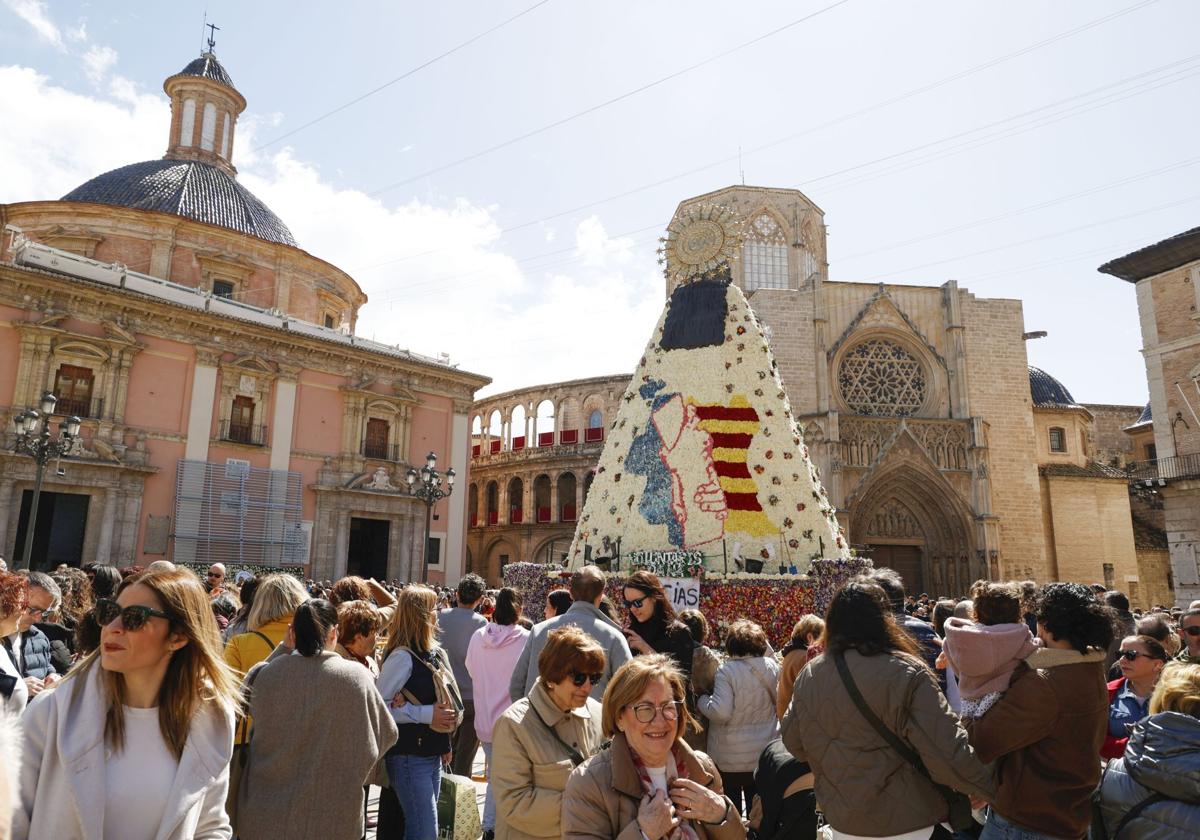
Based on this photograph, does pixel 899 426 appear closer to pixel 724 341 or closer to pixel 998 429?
pixel 998 429

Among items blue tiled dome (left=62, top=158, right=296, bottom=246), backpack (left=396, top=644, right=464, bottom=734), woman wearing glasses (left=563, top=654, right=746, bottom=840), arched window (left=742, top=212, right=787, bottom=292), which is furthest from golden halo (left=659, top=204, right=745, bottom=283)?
arched window (left=742, top=212, right=787, bottom=292)

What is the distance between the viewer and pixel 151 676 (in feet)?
7.12

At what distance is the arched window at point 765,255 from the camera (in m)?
33.0

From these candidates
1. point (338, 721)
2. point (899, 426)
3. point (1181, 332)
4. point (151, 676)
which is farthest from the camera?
point (899, 426)

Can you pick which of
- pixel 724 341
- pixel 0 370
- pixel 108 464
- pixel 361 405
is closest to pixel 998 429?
pixel 724 341

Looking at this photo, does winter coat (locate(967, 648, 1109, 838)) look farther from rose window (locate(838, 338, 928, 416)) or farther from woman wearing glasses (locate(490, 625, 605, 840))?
rose window (locate(838, 338, 928, 416))

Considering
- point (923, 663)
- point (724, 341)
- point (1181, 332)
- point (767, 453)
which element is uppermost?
point (1181, 332)

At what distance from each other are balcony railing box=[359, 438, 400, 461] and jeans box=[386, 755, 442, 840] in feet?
69.8

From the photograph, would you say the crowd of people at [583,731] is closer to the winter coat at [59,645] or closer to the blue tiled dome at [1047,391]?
the winter coat at [59,645]

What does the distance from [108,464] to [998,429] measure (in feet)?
92.5

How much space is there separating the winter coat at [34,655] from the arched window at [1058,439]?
34.8 m

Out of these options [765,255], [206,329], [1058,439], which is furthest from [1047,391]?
[206,329]

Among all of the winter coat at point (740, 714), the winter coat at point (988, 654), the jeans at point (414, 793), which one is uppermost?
the winter coat at point (988, 654)

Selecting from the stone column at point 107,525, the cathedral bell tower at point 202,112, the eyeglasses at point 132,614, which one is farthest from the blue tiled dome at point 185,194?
the eyeglasses at point 132,614
